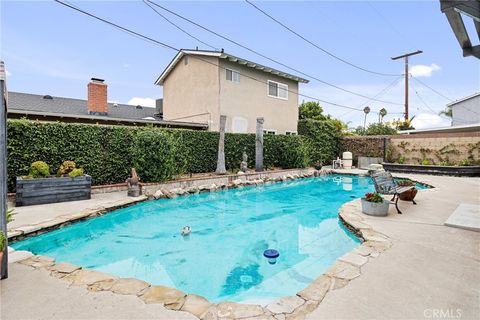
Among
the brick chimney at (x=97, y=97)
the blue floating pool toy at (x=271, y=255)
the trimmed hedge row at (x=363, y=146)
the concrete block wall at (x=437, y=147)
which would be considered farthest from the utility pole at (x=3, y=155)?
the trimmed hedge row at (x=363, y=146)

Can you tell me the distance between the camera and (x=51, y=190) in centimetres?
751

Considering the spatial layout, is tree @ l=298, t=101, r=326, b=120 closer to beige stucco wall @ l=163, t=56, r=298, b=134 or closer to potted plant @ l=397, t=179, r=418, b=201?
beige stucco wall @ l=163, t=56, r=298, b=134

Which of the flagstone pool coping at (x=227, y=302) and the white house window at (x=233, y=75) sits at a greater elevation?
the white house window at (x=233, y=75)

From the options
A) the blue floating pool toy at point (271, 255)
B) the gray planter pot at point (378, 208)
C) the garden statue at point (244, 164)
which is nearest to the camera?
the blue floating pool toy at point (271, 255)

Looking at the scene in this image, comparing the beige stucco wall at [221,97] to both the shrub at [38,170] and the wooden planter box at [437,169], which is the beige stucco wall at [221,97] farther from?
the shrub at [38,170]

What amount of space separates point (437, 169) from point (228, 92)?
14.1m

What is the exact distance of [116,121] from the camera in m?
12.9

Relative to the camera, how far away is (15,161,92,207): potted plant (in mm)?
7098

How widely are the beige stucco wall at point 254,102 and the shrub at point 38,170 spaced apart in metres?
9.99

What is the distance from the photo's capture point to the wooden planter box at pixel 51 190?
7066 mm

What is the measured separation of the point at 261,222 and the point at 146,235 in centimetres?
317

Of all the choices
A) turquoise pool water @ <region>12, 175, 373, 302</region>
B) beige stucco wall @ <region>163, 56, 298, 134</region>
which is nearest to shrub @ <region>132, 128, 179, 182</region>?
turquoise pool water @ <region>12, 175, 373, 302</region>

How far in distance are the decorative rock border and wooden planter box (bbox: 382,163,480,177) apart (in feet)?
48.2

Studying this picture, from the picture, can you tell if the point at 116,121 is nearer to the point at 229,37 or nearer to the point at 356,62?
the point at 229,37
